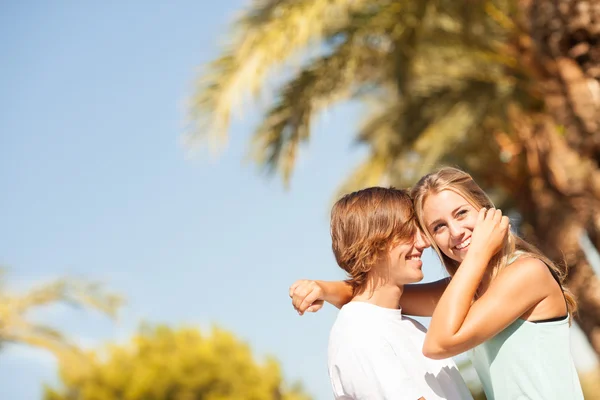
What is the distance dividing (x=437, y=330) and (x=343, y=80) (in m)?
6.74

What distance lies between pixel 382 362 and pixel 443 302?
Answer: 0.27 metres

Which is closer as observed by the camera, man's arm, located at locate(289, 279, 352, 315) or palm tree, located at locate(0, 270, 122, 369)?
man's arm, located at locate(289, 279, 352, 315)

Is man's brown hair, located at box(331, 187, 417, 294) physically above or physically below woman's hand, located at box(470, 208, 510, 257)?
above

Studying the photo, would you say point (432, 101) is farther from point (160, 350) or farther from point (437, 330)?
point (160, 350)

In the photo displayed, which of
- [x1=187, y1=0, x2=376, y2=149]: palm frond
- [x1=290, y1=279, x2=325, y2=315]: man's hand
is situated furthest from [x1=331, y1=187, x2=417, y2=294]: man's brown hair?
[x1=187, y1=0, x2=376, y2=149]: palm frond

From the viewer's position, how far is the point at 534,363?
2.68 metres

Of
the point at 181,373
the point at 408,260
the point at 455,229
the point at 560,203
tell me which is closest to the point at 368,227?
the point at 408,260

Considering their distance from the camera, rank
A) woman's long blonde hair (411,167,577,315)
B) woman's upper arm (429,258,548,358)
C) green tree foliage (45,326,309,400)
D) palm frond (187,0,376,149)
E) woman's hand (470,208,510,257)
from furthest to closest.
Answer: green tree foliage (45,326,309,400)
palm frond (187,0,376,149)
woman's long blonde hair (411,167,577,315)
woman's hand (470,208,510,257)
woman's upper arm (429,258,548,358)

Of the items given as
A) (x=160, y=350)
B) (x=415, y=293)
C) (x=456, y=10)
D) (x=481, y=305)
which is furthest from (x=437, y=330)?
(x=160, y=350)

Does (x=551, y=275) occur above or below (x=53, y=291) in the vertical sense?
below

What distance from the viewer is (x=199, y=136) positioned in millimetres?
8672

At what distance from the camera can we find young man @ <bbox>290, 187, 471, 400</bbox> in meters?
2.65

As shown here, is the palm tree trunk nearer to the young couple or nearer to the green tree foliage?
the young couple

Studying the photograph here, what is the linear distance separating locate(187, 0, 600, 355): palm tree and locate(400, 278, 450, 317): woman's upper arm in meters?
3.73
